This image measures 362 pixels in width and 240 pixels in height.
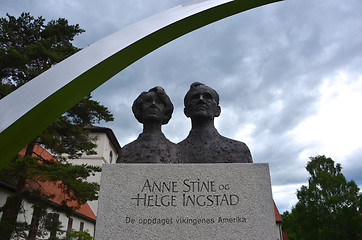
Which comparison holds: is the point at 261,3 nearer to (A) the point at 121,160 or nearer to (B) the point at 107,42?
(B) the point at 107,42

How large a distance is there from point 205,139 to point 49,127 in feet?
43.3

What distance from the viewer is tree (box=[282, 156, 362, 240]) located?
26.7m

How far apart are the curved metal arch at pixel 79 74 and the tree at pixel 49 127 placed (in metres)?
10.7

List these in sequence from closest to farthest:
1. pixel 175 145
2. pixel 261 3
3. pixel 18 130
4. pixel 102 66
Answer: pixel 18 130 → pixel 102 66 → pixel 175 145 → pixel 261 3

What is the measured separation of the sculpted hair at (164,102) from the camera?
5.05 m

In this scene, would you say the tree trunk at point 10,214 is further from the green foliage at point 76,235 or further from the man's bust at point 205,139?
the man's bust at point 205,139

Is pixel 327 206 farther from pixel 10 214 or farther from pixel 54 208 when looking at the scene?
pixel 10 214

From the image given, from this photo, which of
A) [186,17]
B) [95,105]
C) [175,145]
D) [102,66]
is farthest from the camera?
[95,105]

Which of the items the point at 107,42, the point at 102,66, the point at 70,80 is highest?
the point at 107,42

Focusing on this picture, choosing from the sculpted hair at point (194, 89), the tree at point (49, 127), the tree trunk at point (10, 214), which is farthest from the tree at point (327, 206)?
the sculpted hair at point (194, 89)

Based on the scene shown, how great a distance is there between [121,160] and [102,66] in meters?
1.46

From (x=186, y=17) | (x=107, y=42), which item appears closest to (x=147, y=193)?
(x=107, y=42)

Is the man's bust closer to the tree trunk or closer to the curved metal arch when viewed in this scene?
the curved metal arch

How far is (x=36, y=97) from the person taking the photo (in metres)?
3.37
